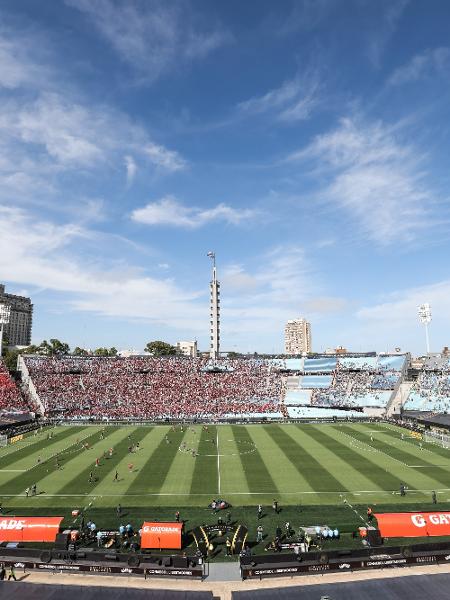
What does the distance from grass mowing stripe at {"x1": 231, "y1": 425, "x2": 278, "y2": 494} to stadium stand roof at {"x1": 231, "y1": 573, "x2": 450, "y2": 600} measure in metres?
15.7

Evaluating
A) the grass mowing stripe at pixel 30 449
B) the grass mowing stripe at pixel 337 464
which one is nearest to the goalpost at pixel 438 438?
the grass mowing stripe at pixel 337 464

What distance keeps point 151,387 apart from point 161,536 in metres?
65.7

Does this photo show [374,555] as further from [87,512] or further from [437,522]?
[87,512]

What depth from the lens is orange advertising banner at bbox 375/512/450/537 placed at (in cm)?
2548

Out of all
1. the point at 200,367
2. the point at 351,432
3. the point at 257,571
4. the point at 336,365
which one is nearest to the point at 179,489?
the point at 257,571

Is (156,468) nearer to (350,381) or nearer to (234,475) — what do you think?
(234,475)

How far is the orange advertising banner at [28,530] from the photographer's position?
25156 millimetres

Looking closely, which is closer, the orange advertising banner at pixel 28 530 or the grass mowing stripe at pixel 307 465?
the orange advertising banner at pixel 28 530

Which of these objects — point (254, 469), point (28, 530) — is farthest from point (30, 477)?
point (254, 469)

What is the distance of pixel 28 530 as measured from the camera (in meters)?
25.3

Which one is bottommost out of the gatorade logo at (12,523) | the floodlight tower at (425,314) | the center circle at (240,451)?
the center circle at (240,451)

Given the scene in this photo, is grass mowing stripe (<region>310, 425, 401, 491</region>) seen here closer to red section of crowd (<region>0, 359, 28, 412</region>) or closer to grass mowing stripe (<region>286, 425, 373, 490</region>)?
grass mowing stripe (<region>286, 425, 373, 490</region>)

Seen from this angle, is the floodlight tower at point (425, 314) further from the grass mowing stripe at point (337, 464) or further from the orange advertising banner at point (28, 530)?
the orange advertising banner at point (28, 530)

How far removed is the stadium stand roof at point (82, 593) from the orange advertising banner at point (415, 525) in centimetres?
1189
